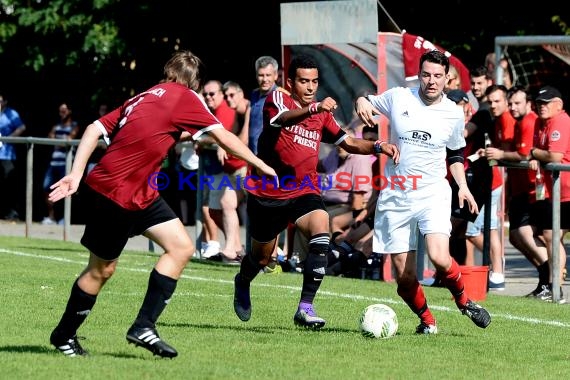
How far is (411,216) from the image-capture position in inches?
391

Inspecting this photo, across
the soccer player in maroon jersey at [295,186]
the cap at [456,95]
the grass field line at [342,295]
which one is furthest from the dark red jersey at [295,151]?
the cap at [456,95]

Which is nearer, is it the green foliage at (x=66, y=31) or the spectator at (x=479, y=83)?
the spectator at (x=479, y=83)

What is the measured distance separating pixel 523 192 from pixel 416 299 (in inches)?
165

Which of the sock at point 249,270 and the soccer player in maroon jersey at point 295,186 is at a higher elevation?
the soccer player in maroon jersey at point 295,186

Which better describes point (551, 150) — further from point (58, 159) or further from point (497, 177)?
point (58, 159)

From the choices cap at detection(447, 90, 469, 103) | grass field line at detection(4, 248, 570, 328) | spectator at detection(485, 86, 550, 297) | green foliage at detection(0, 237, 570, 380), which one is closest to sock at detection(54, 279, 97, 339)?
green foliage at detection(0, 237, 570, 380)

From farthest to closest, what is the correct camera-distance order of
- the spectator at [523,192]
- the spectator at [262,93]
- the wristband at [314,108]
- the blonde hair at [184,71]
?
1. the spectator at [262,93]
2. the spectator at [523,192]
3. the wristband at [314,108]
4. the blonde hair at [184,71]

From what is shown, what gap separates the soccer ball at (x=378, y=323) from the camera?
31.4 feet

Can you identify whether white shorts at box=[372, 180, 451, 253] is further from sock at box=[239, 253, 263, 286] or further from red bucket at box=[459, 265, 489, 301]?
red bucket at box=[459, 265, 489, 301]

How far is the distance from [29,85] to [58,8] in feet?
8.19

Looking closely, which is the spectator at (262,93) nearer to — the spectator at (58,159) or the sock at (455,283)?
the sock at (455,283)

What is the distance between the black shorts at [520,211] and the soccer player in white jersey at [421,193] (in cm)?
393

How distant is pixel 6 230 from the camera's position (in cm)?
2008

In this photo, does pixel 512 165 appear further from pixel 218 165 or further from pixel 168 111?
pixel 168 111
